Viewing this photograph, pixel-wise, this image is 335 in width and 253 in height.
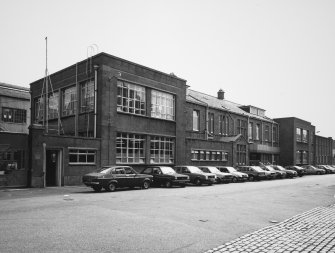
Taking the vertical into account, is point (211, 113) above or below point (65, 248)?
above

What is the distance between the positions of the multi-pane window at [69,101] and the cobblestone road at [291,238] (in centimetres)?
2251

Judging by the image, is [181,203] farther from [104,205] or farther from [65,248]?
[65,248]

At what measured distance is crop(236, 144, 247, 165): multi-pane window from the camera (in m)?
42.7

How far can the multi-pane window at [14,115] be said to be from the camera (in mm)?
39219

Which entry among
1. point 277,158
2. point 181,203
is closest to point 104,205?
point 181,203

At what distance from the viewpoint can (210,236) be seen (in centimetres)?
790

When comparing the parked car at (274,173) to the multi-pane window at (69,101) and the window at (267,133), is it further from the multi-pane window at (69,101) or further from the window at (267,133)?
the multi-pane window at (69,101)

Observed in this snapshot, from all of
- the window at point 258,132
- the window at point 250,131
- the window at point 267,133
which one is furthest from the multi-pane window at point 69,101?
the window at point 267,133

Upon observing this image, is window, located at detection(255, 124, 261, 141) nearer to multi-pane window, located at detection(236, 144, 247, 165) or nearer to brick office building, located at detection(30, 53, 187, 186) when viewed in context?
multi-pane window, located at detection(236, 144, 247, 165)

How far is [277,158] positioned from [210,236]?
5439cm

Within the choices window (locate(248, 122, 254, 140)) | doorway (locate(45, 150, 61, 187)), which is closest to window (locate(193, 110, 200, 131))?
window (locate(248, 122, 254, 140))

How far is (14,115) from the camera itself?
1578 inches

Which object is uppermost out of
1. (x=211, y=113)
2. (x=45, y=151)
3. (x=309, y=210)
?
(x=211, y=113)

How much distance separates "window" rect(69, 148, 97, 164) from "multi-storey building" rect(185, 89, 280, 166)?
11.9 m
